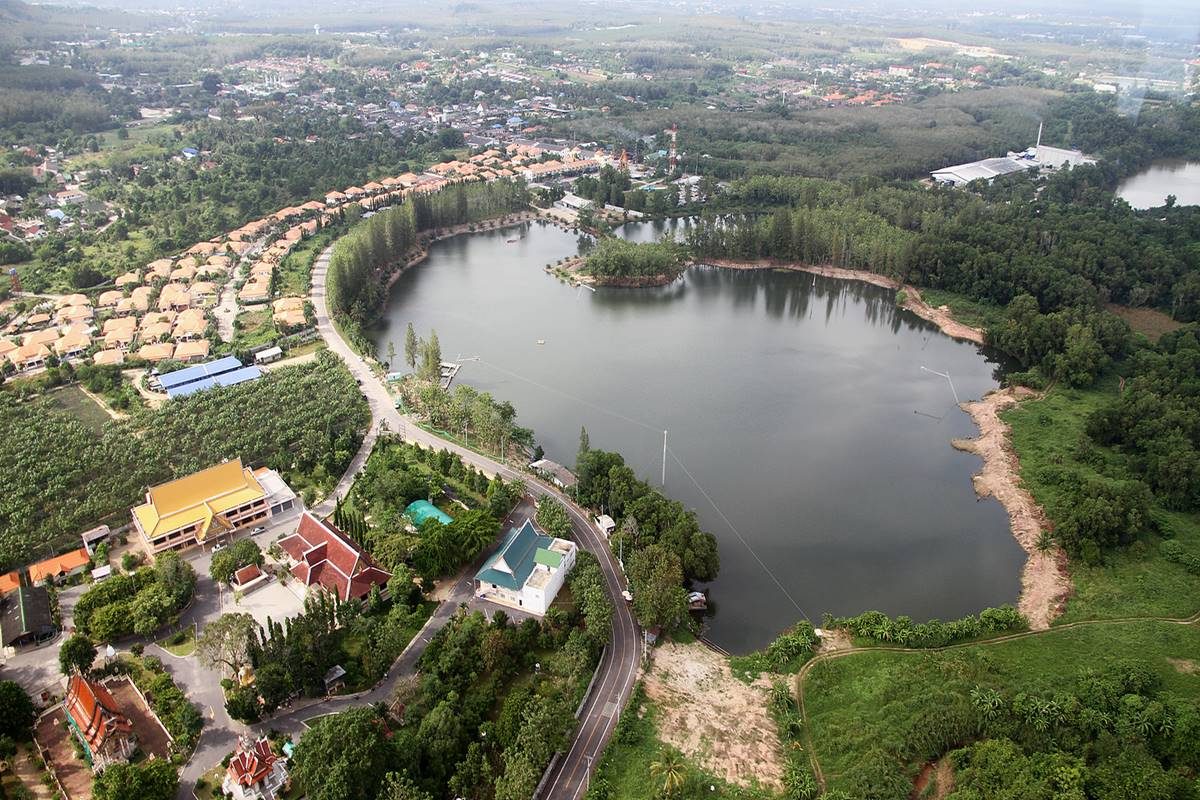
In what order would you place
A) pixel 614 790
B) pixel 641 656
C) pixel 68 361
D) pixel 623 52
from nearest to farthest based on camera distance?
1. pixel 614 790
2. pixel 641 656
3. pixel 68 361
4. pixel 623 52

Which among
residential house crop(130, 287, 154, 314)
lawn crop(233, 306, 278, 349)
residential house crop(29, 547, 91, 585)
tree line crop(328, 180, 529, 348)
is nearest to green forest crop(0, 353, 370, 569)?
residential house crop(29, 547, 91, 585)

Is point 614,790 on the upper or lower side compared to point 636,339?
lower

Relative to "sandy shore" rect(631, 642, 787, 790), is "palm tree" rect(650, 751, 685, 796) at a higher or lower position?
higher

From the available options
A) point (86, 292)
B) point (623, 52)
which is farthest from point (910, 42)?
point (86, 292)

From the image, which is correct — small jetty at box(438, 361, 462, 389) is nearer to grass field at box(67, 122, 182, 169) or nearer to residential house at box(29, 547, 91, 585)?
A: residential house at box(29, 547, 91, 585)

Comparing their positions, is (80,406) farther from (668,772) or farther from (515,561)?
(668,772)

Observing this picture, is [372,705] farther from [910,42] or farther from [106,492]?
[910,42]

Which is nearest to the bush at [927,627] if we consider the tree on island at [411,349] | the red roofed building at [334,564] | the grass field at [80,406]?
the red roofed building at [334,564]
